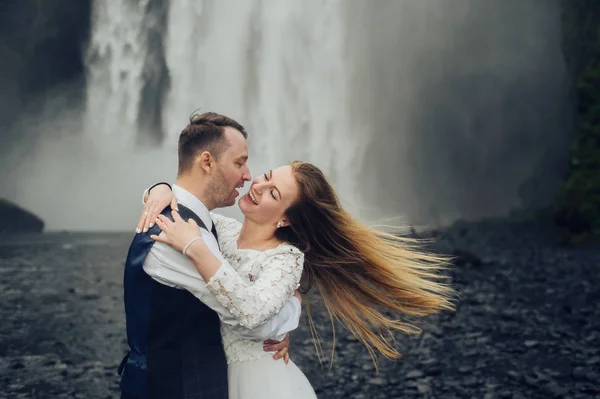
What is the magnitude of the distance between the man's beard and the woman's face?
0.63 feet

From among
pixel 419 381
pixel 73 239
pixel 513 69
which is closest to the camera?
pixel 419 381

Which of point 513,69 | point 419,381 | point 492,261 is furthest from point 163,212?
point 513,69

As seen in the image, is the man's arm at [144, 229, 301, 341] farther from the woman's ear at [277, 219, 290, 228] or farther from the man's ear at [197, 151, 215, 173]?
the woman's ear at [277, 219, 290, 228]

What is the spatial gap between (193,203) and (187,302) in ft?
1.55

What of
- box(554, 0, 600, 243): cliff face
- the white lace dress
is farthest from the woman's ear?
box(554, 0, 600, 243): cliff face

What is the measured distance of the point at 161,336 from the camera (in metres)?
3.00

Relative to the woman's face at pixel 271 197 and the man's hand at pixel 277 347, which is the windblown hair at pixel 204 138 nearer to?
the woman's face at pixel 271 197

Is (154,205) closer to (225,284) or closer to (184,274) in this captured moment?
(184,274)

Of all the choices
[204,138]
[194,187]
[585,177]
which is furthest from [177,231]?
[585,177]

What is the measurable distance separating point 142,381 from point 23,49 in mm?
42394

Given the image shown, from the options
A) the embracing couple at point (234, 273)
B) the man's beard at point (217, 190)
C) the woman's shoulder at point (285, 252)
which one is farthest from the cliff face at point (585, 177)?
the man's beard at point (217, 190)

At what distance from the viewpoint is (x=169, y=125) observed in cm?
3894

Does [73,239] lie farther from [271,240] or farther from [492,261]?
[271,240]

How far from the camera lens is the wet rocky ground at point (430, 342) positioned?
943cm
